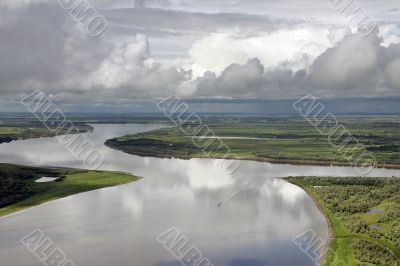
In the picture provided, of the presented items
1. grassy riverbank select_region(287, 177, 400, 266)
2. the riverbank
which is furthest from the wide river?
the riverbank

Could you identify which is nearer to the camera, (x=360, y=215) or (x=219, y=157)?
(x=360, y=215)

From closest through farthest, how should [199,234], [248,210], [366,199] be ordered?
[199,234]
[248,210]
[366,199]

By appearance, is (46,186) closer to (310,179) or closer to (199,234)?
(199,234)

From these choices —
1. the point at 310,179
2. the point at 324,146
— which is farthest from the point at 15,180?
the point at 324,146

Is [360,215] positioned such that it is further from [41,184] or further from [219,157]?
[219,157]

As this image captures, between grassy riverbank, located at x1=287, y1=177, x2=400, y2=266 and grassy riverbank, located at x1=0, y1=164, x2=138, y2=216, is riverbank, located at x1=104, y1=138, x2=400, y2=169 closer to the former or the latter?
grassy riverbank, located at x1=287, y1=177, x2=400, y2=266

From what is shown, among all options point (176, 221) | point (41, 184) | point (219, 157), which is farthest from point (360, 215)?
point (219, 157)

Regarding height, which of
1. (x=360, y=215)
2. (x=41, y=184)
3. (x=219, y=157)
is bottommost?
(x=360, y=215)
